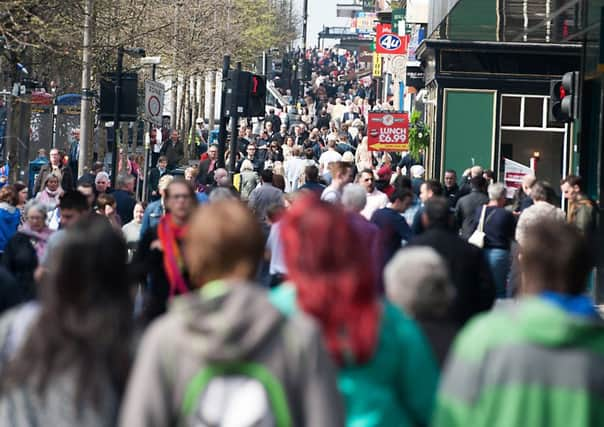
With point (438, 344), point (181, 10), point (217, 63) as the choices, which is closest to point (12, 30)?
point (438, 344)

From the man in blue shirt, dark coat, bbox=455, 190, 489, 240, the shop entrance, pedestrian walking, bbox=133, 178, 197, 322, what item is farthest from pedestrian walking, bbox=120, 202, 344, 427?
the shop entrance

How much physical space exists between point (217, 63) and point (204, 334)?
165 ft

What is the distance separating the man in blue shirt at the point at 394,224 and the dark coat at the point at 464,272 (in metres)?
2.53

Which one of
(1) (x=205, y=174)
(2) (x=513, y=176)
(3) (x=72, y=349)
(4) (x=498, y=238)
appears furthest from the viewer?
(1) (x=205, y=174)

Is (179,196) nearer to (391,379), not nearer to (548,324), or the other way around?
(391,379)

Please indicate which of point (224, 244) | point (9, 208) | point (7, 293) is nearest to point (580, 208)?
point (9, 208)

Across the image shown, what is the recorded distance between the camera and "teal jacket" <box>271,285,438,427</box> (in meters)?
4.68

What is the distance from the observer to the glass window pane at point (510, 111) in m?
31.4

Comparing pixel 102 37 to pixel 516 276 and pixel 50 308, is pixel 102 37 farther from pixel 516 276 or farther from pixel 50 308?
pixel 50 308

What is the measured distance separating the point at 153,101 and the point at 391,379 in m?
20.5

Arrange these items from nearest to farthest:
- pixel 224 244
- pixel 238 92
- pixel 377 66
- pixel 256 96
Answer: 1. pixel 224 244
2. pixel 238 92
3. pixel 256 96
4. pixel 377 66

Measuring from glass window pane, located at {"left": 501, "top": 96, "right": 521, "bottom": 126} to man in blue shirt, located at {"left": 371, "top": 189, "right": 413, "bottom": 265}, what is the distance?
19.1m

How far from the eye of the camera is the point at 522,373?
4484mm

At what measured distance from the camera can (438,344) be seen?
5.64m
